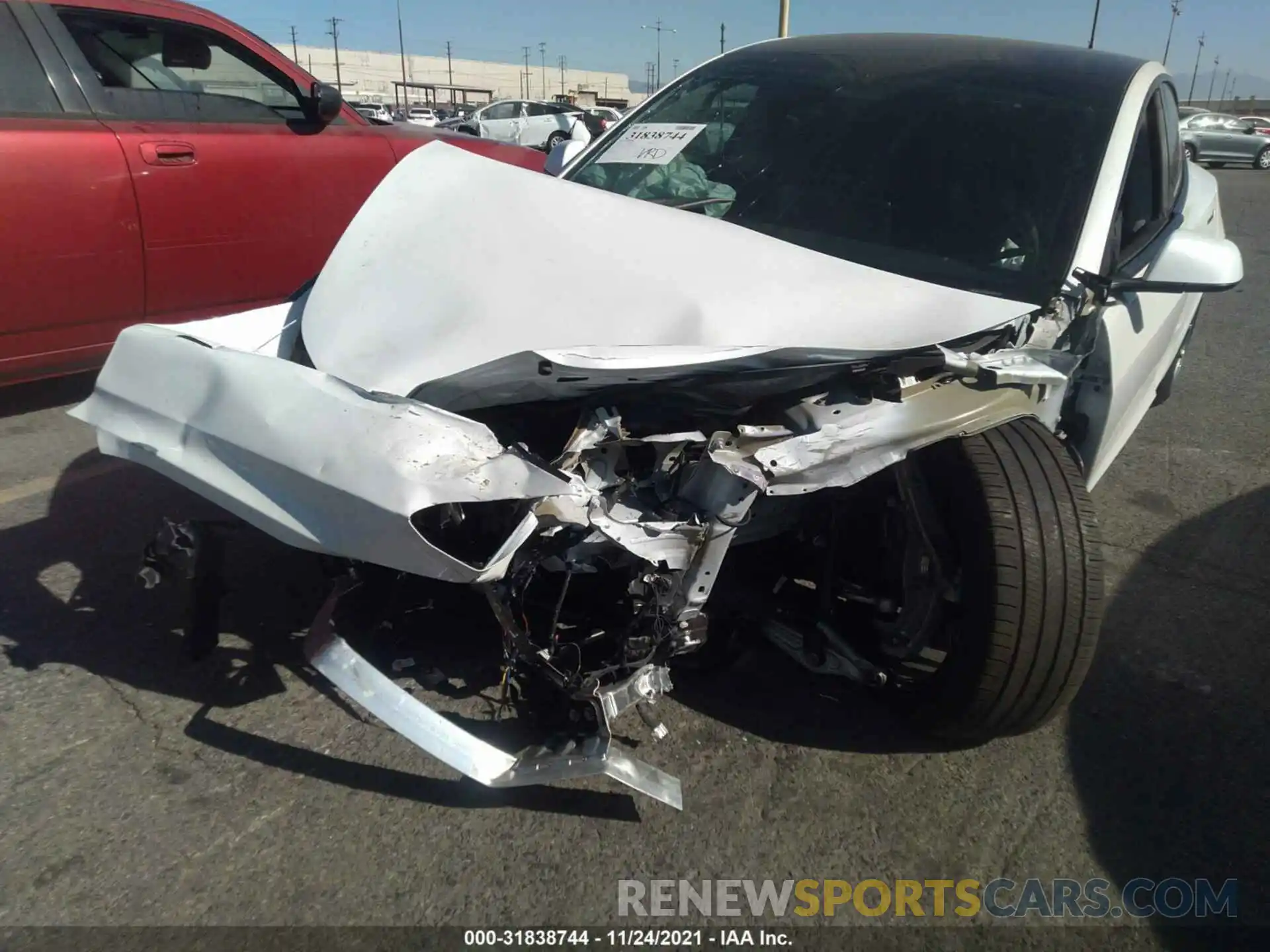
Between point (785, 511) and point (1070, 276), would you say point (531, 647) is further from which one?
point (1070, 276)

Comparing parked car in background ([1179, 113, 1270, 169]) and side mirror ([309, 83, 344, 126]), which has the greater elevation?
side mirror ([309, 83, 344, 126])

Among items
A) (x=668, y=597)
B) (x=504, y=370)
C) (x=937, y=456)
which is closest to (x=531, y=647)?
(x=668, y=597)

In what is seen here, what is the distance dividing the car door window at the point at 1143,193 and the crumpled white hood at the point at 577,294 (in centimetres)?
87

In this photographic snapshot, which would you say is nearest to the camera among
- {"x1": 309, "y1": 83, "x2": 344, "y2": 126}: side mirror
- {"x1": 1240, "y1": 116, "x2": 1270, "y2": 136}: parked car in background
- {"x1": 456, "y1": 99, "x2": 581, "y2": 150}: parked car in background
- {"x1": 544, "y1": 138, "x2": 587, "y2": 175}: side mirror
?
{"x1": 544, "y1": 138, "x2": 587, "y2": 175}: side mirror

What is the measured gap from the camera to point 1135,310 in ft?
9.66

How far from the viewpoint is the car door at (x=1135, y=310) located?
9.16 feet

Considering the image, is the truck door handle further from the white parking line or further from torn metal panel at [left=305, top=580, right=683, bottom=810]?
torn metal panel at [left=305, top=580, right=683, bottom=810]

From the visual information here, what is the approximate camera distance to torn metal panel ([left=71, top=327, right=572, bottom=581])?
5.64 ft

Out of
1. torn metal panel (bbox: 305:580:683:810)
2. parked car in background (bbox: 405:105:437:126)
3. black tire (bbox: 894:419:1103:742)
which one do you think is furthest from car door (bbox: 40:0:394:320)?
parked car in background (bbox: 405:105:437:126)

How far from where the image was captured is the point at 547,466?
6.13 ft

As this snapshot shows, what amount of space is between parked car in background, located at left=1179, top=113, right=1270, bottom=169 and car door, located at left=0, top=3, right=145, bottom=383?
2786 cm

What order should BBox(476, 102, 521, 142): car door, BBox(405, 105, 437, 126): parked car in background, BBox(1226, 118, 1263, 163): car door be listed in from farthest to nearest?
BBox(405, 105, 437, 126): parked car in background
BBox(1226, 118, 1263, 163): car door
BBox(476, 102, 521, 142): car door

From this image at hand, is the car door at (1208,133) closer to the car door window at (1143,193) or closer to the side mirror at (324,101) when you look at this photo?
the car door window at (1143,193)

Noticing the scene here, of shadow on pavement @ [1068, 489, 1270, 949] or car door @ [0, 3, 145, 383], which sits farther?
car door @ [0, 3, 145, 383]
